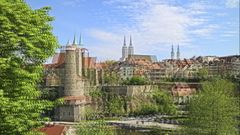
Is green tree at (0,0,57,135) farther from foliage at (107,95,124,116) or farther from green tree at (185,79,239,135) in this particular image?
foliage at (107,95,124,116)

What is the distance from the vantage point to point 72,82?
6088 cm

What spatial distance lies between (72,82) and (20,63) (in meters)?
Answer: 53.2

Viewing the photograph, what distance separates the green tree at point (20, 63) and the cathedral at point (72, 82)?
44.8 meters

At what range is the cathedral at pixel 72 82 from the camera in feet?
192

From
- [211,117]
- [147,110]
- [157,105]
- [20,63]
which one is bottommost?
[147,110]

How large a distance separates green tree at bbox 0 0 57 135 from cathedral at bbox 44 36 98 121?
4476 centimetres

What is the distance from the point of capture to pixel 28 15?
8.10 m

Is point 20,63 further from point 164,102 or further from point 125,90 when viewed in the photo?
point 125,90

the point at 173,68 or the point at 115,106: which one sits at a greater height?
the point at 173,68

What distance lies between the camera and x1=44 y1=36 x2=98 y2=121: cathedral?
5838cm

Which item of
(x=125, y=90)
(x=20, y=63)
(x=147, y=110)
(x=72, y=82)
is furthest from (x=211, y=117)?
(x=125, y=90)

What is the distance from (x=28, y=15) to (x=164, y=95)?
62408mm

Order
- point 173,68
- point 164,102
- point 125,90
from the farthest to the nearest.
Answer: point 173,68 → point 125,90 → point 164,102

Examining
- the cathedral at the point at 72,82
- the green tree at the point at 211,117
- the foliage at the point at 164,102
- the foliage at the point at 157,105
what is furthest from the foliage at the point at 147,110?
the green tree at the point at 211,117
